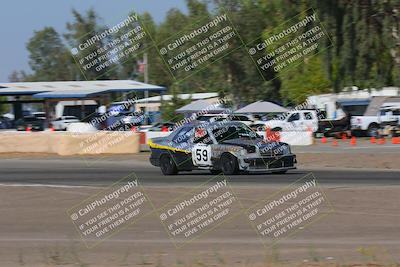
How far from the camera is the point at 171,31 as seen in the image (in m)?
99.4

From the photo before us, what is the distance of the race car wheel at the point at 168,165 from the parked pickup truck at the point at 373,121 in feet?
77.0

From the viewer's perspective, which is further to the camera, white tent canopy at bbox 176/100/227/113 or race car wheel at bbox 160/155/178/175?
white tent canopy at bbox 176/100/227/113

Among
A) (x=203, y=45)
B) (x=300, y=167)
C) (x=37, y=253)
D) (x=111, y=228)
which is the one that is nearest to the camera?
(x=37, y=253)

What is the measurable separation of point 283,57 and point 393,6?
730 inches

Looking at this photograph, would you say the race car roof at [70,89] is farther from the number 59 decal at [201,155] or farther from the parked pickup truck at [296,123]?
the number 59 decal at [201,155]

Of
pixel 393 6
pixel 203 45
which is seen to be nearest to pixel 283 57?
pixel 203 45

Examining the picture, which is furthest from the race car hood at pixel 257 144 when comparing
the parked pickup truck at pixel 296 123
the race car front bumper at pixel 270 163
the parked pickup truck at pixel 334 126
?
the parked pickup truck at pixel 334 126

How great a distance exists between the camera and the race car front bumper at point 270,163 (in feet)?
67.5

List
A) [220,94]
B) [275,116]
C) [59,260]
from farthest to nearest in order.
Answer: [220,94]
[275,116]
[59,260]

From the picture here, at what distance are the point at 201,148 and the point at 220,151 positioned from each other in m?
0.55

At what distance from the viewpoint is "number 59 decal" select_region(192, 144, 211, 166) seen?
20969 mm

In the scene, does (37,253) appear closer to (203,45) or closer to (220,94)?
(203,45)

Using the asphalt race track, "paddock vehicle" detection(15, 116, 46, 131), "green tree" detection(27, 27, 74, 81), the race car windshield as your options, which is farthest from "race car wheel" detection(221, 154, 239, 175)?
"green tree" detection(27, 27, 74, 81)

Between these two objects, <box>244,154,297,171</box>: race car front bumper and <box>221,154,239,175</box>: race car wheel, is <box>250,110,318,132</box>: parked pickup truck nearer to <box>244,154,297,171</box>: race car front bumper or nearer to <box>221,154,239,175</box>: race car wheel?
<box>244,154,297,171</box>: race car front bumper
